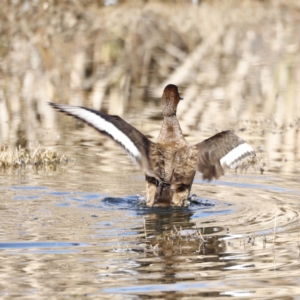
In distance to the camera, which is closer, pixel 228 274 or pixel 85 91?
pixel 228 274

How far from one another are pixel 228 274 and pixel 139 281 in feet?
2.08

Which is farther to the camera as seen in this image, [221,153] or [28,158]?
[28,158]

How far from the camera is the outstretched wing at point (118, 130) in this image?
7.73 metres

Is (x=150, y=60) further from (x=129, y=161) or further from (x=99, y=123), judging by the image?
(x=99, y=123)

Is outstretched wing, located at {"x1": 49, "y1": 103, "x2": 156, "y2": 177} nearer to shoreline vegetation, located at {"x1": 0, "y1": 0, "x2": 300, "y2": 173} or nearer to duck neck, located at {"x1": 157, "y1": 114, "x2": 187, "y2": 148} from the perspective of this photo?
duck neck, located at {"x1": 157, "y1": 114, "x2": 187, "y2": 148}

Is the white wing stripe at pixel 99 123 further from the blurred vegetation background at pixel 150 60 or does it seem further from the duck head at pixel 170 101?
the blurred vegetation background at pixel 150 60

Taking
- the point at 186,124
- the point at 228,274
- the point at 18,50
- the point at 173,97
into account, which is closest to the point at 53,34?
the point at 18,50

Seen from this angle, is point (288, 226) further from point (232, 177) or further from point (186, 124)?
point (186, 124)

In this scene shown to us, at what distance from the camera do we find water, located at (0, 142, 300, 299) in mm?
5562

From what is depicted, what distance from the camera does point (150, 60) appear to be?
19812 mm

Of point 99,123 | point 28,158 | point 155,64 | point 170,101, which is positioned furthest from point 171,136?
point 155,64

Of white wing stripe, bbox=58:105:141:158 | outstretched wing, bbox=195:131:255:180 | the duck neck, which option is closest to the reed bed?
the duck neck

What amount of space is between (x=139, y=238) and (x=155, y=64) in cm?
1256

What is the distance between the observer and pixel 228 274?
5.84 m
